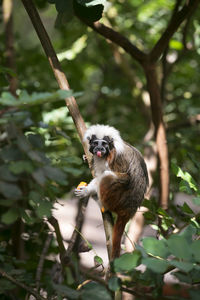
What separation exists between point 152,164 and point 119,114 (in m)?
1.08

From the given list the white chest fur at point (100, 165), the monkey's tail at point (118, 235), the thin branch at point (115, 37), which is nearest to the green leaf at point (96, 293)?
the monkey's tail at point (118, 235)

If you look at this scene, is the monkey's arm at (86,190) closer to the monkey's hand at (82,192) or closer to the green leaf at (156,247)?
the monkey's hand at (82,192)

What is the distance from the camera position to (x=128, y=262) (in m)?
1.05

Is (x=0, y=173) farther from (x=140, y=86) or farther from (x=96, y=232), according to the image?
(x=96, y=232)

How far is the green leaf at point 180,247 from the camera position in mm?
1023

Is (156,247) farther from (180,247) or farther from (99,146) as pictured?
(99,146)

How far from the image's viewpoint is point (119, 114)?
151 inches

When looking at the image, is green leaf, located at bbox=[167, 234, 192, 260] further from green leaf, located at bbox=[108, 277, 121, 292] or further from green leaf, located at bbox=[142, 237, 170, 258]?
green leaf, located at bbox=[108, 277, 121, 292]

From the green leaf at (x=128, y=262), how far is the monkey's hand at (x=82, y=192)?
3.58 ft

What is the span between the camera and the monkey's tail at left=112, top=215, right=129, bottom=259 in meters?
1.65

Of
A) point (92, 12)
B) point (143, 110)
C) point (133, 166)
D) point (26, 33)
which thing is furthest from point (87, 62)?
point (26, 33)

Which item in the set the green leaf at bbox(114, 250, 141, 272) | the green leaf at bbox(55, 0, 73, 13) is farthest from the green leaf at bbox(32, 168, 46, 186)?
the green leaf at bbox(55, 0, 73, 13)

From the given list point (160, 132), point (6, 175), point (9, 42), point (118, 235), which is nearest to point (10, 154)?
point (6, 175)

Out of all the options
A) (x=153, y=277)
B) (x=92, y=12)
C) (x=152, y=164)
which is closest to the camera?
(x=153, y=277)
